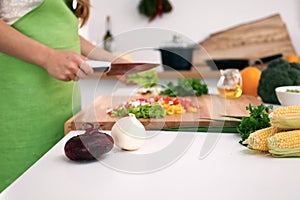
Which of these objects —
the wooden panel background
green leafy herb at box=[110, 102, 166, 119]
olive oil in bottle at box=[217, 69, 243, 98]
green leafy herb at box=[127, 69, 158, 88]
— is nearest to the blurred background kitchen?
the wooden panel background

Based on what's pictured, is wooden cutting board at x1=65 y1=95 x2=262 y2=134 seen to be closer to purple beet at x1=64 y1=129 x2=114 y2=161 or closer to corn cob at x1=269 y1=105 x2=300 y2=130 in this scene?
purple beet at x1=64 y1=129 x2=114 y2=161

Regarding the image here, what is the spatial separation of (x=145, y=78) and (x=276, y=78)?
1.52ft

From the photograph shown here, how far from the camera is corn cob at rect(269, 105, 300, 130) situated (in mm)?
888

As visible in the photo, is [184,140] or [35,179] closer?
[35,179]

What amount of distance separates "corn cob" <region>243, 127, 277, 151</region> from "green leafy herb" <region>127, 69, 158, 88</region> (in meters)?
0.61

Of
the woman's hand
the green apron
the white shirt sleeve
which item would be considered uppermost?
the white shirt sleeve

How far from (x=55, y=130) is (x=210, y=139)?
515 mm

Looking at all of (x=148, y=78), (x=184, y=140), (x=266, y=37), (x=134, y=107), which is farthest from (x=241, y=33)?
(x=184, y=140)

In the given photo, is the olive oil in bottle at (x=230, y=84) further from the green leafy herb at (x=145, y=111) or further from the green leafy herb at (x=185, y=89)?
the green leafy herb at (x=145, y=111)

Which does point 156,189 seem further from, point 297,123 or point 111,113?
point 111,113

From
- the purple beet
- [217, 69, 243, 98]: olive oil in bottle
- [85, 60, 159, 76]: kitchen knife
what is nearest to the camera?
the purple beet

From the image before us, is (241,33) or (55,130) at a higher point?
(241,33)

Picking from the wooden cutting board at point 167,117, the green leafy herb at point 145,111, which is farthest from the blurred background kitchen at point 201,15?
the green leafy herb at point 145,111

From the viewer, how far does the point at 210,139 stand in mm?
1038
